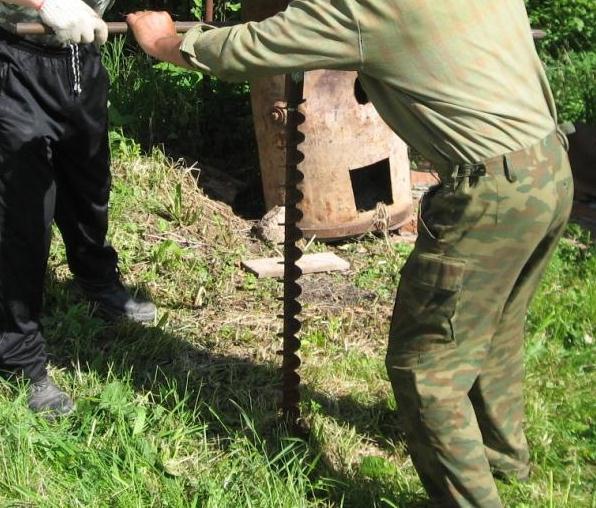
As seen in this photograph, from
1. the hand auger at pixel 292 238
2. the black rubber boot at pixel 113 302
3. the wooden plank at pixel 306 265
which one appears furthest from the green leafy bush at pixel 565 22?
the hand auger at pixel 292 238

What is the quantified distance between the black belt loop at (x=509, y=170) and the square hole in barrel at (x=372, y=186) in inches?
123

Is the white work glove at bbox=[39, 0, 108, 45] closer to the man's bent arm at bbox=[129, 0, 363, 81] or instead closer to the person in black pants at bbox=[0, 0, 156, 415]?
the person in black pants at bbox=[0, 0, 156, 415]

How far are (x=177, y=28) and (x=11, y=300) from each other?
128 cm

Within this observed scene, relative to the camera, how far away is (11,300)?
384cm

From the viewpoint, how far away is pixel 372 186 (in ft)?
20.7

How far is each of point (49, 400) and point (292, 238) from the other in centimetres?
119

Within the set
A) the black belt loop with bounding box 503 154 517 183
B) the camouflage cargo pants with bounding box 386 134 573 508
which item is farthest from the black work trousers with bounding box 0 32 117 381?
the black belt loop with bounding box 503 154 517 183

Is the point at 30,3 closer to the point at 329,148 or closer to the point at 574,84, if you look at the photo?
the point at 329,148

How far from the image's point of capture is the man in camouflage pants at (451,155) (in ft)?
8.96

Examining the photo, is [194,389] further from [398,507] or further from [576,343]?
[576,343]

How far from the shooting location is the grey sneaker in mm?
3785

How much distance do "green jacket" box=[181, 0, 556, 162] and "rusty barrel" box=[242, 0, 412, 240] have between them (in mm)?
2638

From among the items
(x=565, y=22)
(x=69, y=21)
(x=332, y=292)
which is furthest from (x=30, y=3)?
(x=565, y=22)

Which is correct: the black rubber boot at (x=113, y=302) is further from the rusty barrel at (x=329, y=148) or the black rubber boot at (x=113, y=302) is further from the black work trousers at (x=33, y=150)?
the rusty barrel at (x=329, y=148)
